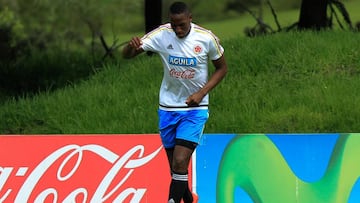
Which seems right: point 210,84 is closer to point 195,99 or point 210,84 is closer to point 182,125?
point 195,99

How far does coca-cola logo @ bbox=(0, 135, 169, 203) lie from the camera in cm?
682

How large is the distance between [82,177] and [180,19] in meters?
2.32

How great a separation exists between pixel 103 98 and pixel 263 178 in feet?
10.0

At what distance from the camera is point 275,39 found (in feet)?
32.9

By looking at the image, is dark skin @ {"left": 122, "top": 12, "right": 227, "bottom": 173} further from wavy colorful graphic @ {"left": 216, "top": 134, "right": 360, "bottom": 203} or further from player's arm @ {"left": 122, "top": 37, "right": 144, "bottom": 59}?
wavy colorful graphic @ {"left": 216, "top": 134, "right": 360, "bottom": 203}

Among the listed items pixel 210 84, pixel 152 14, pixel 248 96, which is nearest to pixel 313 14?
pixel 152 14

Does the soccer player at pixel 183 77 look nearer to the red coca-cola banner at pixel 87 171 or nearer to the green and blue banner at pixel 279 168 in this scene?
the green and blue banner at pixel 279 168

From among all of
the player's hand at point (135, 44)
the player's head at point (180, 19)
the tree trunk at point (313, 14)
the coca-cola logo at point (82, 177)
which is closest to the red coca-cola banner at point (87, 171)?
the coca-cola logo at point (82, 177)

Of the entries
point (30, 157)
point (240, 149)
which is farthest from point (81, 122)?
point (240, 149)

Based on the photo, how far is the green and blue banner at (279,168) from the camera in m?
6.58

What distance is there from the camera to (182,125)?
5.56 m

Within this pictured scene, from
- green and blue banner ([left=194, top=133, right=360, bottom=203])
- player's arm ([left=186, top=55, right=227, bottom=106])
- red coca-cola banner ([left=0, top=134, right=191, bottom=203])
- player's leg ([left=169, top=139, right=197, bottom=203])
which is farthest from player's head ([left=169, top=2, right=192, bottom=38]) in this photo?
red coca-cola banner ([left=0, top=134, right=191, bottom=203])

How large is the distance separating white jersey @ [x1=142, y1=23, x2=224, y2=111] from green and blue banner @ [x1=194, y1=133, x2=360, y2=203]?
4.06 feet

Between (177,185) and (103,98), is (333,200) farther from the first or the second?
(103,98)
